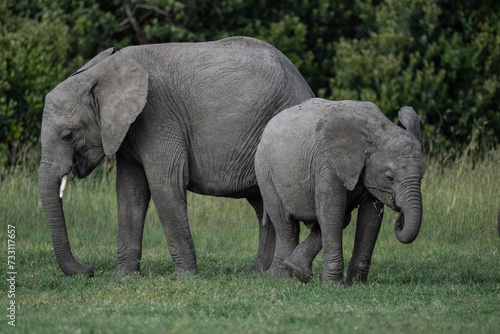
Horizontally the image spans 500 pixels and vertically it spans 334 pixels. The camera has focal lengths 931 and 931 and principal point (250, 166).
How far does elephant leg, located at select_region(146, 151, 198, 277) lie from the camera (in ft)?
31.0

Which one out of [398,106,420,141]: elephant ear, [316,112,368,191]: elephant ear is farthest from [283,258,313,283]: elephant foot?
[398,106,420,141]: elephant ear

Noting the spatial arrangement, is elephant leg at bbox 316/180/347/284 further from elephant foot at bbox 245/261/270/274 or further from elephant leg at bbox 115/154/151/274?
elephant leg at bbox 115/154/151/274

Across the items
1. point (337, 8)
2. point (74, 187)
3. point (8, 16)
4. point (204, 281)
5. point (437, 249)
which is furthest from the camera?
point (337, 8)

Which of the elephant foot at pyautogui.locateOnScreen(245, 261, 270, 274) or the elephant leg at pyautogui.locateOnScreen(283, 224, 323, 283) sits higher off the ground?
the elephant leg at pyautogui.locateOnScreen(283, 224, 323, 283)

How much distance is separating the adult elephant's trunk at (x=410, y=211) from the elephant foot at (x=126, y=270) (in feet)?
10.3

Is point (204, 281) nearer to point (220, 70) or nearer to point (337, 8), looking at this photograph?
point (220, 70)

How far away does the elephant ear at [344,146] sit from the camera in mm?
8234

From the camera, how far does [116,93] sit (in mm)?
9438

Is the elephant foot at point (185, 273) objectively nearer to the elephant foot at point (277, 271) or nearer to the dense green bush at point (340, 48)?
the elephant foot at point (277, 271)

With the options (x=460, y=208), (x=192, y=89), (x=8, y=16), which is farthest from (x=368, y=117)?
(x=8, y=16)

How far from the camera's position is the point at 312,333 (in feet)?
20.2

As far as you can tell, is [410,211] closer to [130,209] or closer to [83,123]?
[130,209]

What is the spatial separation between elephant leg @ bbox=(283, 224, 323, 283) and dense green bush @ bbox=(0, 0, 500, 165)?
846cm

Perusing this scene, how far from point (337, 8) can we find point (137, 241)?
12.2 meters
